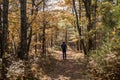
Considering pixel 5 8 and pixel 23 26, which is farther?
pixel 5 8

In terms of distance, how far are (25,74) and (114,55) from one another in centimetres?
373

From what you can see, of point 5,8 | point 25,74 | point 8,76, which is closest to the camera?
point 8,76

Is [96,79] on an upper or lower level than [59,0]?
lower

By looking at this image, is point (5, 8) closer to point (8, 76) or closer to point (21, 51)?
point (21, 51)

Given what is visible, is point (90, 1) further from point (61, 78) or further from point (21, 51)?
point (21, 51)

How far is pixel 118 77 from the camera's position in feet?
30.2

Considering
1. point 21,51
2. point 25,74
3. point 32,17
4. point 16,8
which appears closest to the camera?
point 25,74

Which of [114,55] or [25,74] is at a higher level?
[114,55]

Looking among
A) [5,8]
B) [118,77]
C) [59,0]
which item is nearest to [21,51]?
[5,8]

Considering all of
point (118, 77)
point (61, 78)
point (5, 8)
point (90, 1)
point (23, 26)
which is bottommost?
point (61, 78)

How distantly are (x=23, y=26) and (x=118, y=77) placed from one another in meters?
5.01

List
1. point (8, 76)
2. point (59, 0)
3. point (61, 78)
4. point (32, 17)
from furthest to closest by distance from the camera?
point (59, 0)
point (32, 17)
point (61, 78)
point (8, 76)

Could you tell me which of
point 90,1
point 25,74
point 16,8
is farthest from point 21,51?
point 90,1

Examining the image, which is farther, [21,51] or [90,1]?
[90,1]
